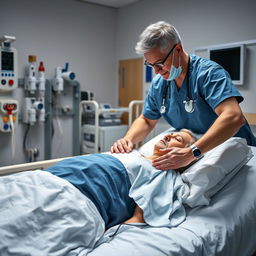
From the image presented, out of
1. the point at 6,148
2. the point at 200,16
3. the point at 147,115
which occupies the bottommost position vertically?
the point at 6,148

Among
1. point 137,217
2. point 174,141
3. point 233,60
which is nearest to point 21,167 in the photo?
point 137,217

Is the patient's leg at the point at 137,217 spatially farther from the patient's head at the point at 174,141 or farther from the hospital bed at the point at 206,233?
the patient's head at the point at 174,141

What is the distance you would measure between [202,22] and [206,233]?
2.59 metres

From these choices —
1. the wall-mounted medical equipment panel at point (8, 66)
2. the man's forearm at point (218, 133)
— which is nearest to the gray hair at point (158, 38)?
the man's forearm at point (218, 133)

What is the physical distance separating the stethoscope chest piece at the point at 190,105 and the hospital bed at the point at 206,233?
431mm

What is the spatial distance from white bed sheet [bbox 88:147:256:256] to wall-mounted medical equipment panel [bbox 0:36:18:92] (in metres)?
2.22

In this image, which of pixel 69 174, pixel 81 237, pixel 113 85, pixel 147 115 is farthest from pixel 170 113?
pixel 113 85

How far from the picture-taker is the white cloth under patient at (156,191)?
1272 mm

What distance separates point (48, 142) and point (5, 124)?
23.9 inches

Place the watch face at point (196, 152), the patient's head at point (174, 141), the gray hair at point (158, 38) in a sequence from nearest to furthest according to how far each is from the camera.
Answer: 1. the watch face at point (196, 152)
2. the gray hair at point (158, 38)
3. the patient's head at point (174, 141)

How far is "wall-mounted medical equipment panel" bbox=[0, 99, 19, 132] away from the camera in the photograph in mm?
2844

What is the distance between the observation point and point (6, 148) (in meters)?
3.16

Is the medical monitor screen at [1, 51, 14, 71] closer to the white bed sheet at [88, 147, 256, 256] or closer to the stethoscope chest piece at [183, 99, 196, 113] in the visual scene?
the stethoscope chest piece at [183, 99, 196, 113]

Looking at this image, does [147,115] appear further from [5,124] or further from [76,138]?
[76,138]
